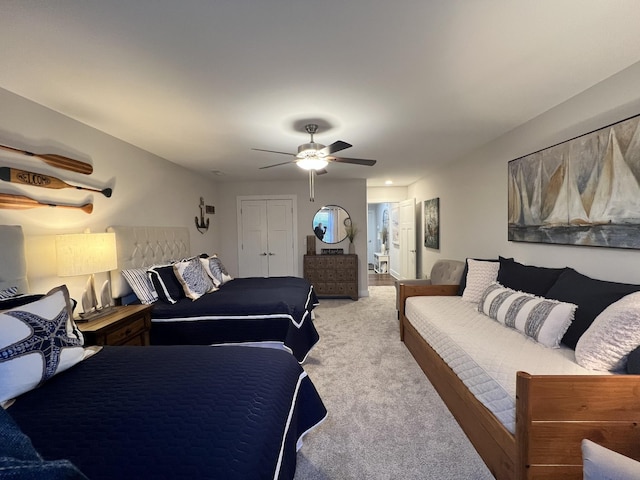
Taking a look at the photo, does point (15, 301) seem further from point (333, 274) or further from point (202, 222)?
point (333, 274)

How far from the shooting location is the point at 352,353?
125 inches

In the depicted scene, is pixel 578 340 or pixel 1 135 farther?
pixel 1 135

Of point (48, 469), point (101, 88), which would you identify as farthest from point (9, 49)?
point (48, 469)

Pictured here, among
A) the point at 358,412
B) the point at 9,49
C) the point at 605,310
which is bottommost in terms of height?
the point at 358,412

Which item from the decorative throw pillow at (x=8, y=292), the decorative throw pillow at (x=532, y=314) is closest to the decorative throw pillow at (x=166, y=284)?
the decorative throw pillow at (x=8, y=292)

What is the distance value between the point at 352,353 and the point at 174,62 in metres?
2.98

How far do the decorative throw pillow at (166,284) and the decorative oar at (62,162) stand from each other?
3.52 ft

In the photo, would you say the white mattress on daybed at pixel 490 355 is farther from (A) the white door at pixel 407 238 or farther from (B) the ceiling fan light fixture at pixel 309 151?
(A) the white door at pixel 407 238

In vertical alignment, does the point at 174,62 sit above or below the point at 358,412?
above

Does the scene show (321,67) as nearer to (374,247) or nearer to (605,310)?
(605,310)

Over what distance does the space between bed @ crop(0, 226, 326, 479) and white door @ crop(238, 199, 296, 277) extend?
411cm

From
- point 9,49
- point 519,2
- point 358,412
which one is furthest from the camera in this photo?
point 358,412

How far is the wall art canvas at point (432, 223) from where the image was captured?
5035mm

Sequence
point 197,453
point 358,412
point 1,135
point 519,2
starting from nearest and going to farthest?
point 197,453
point 519,2
point 1,135
point 358,412
